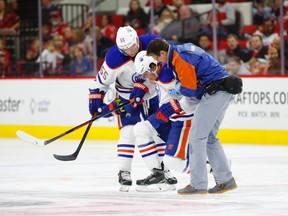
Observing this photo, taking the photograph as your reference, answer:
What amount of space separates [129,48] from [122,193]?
120 cm

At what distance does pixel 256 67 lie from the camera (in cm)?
1386

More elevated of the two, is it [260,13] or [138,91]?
[260,13]

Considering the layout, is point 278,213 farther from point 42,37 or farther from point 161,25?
point 42,37

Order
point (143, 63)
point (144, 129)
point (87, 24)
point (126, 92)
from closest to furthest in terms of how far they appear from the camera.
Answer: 1. point (143, 63)
2. point (144, 129)
3. point (126, 92)
4. point (87, 24)

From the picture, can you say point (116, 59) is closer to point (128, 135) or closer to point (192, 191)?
point (128, 135)

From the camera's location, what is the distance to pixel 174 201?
7.72 meters

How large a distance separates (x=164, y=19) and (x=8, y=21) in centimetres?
338

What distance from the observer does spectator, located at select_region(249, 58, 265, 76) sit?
45.3 feet

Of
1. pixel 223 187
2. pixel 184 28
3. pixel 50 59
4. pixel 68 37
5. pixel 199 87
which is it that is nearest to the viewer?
pixel 199 87

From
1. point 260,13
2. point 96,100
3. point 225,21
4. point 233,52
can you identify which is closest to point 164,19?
point 225,21

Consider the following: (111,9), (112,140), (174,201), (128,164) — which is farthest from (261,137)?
(174,201)

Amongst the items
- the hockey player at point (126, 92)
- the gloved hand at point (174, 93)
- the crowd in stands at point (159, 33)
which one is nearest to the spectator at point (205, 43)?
the crowd in stands at point (159, 33)

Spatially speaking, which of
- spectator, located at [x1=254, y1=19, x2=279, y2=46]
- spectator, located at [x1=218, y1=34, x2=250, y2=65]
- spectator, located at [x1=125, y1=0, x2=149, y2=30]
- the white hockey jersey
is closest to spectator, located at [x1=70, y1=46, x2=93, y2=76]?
spectator, located at [x1=125, y1=0, x2=149, y2=30]

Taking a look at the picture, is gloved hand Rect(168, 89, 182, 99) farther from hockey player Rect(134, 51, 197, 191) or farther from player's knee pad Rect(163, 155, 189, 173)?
player's knee pad Rect(163, 155, 189, 173)
